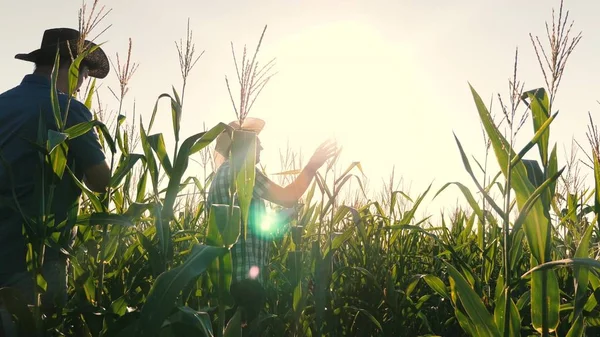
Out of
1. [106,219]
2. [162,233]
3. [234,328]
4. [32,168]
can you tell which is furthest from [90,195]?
[234,328]

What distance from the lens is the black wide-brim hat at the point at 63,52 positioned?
8.71 ft

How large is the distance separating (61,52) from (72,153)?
0.60 metres

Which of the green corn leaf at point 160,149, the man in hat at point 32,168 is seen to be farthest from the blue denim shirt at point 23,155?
the green corn leaf at point 160,149

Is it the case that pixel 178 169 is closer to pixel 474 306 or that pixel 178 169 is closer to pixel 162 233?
pixel 162 233

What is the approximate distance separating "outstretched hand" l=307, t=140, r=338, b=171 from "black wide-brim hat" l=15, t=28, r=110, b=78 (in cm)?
119

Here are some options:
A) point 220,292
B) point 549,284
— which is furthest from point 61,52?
point 549,284

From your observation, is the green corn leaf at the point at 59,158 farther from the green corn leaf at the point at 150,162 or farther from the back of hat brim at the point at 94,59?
the back of hat brim at the point at 94,59

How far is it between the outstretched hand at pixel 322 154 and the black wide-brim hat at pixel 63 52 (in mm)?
1190

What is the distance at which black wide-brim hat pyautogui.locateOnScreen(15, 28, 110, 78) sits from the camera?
2.66 metres

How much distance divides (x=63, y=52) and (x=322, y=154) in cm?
135

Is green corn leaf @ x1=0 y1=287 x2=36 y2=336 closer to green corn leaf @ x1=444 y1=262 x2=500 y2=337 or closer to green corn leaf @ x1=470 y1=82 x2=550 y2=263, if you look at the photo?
green corn leaf @ x1=444 y1=262 x2=500 y2=337

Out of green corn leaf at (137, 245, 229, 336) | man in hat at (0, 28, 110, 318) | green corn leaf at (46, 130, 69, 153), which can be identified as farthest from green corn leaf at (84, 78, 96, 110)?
green corn leaf at (137, 245, 229, 336)

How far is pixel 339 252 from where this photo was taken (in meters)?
3.78

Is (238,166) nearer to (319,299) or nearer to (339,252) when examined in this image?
(319,299)
